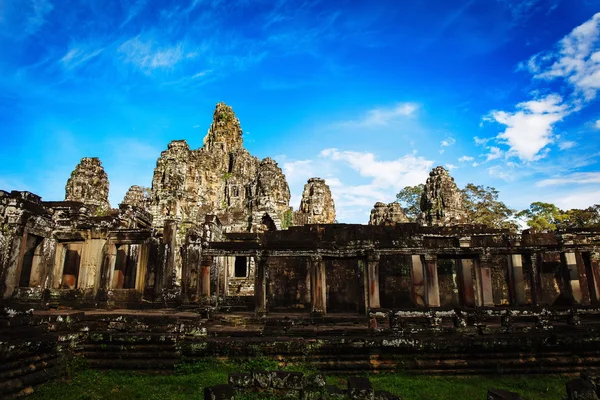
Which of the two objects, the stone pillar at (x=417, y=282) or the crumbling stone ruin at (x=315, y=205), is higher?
the crumbling stone ruin at (x=315, y=205)

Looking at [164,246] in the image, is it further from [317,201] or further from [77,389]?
[317,201]

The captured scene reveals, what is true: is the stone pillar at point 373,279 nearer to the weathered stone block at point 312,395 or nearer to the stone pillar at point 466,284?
the stone pillar at point 466,284

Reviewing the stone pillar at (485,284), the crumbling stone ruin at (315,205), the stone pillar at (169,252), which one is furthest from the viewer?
the crumbling stone ruin at (315,205)

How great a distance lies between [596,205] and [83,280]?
4006 centimetres

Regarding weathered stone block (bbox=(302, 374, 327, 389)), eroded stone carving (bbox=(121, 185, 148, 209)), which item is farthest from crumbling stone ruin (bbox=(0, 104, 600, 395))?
eroded stone carving (bbox=(121, 185, 148, 209))

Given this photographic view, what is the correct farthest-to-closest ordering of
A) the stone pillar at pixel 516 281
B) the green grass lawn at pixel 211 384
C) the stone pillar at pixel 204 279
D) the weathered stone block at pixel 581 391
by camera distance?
the stone pillar at pixel 516 281
the stone pillar at pixel 204 279
the green grass lawn at pixel 211 384
the weathered stone block at pixel 581 391

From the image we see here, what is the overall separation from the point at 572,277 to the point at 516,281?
6.70 feet

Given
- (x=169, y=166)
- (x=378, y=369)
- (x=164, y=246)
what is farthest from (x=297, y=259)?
(x=169, y=166)

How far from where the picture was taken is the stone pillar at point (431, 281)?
1267 cm

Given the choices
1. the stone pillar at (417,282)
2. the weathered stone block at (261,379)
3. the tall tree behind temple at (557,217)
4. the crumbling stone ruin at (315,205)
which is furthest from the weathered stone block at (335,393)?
the tall tree behind temple at (557,217)

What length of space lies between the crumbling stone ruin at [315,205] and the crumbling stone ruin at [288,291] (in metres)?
0.68

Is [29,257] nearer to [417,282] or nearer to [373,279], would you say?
[373,279]

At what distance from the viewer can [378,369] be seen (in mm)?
8180

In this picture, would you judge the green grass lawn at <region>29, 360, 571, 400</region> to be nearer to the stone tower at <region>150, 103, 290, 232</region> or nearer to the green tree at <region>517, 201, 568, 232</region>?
the stone tower at <region>150, 103, 290, 232</region>
